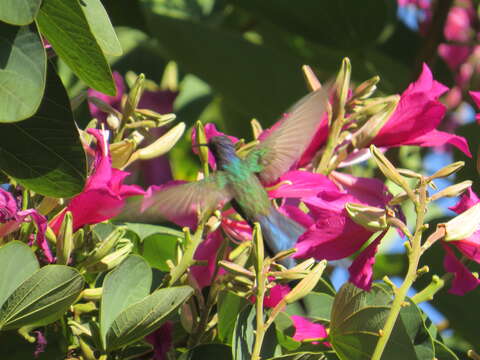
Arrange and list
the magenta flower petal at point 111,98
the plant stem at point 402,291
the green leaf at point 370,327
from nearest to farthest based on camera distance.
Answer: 1. the plant stem at point 402,291
2. the green leaf at point 370,327
3. the magenta flower petal at point 111,98

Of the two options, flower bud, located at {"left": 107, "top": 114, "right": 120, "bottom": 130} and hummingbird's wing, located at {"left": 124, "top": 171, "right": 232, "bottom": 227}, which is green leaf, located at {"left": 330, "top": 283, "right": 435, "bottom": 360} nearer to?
hummingbird's wing, located at {"left": 124, "top": 171, "right": 232, "bottom": 227}

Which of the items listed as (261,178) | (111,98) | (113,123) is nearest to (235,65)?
(111,98)

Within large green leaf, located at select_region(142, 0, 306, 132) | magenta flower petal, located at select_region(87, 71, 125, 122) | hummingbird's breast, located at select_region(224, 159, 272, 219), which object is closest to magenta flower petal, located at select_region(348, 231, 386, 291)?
hummingbird's breast, located at select_region(224, 159, 272, 219)

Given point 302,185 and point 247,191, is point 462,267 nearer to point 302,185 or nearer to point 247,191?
point 302,185

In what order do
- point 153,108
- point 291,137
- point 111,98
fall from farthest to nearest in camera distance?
point 153,108
point 111,98
point 291,137

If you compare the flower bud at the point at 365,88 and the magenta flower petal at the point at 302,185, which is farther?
the flower bud at the point at 365,88

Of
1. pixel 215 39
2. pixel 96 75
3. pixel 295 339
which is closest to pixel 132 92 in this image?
pixel 96 75

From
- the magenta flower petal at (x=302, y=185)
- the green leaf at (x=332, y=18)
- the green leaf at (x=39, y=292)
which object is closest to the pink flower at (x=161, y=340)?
the green leaf at (x=39, y=292)

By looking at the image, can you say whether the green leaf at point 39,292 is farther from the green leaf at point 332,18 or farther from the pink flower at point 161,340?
the green leaf at point 332,18
